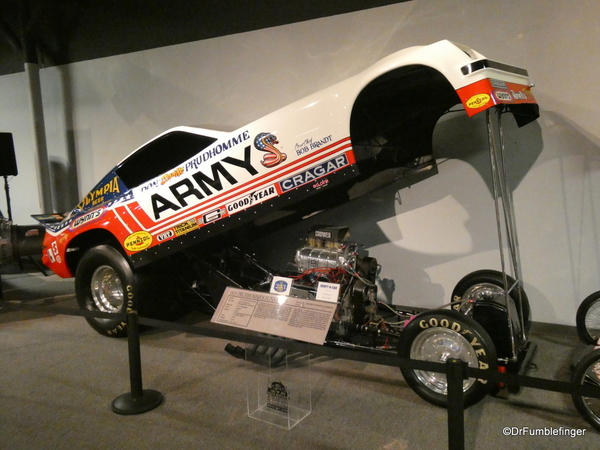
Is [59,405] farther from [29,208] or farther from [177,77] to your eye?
[29,208]

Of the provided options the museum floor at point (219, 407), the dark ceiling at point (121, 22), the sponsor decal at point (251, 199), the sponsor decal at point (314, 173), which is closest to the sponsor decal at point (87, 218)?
the museum floor at point (219, 407)

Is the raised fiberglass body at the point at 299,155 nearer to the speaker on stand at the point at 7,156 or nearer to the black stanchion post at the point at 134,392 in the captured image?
the black stanchion post at the point at 134,392

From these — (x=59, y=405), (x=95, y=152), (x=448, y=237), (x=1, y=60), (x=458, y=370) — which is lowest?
(x=59, y=405)

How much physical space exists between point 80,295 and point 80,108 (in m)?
3.74

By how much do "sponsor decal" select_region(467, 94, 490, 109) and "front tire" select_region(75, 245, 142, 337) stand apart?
123 inches

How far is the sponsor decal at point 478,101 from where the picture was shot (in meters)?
2.68

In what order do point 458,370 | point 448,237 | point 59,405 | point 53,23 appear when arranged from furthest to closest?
point 53,23 → point 448,237 → point 59,405 → point 458,370

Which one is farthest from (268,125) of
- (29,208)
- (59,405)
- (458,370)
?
(29,208)

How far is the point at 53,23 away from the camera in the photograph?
6883mm

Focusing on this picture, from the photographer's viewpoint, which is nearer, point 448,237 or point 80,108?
point 448,237

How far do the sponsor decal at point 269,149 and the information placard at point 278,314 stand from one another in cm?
95

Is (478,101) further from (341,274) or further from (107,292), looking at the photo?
(107,292)

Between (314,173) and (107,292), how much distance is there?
2.67 m

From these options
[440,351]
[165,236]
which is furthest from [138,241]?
[440,351]
